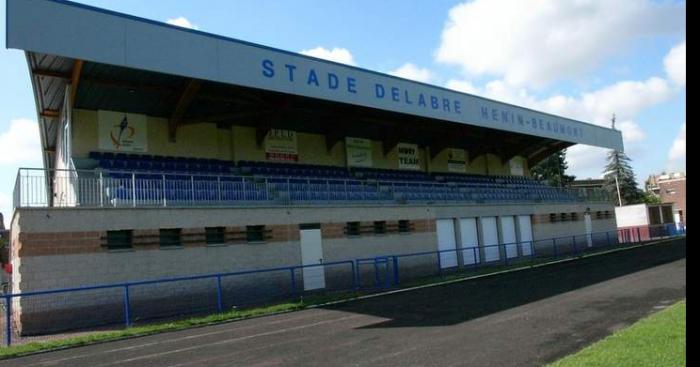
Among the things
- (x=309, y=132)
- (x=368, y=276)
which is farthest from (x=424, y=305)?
(x=309, y=132)

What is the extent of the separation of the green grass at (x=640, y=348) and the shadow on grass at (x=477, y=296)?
13.3 ft

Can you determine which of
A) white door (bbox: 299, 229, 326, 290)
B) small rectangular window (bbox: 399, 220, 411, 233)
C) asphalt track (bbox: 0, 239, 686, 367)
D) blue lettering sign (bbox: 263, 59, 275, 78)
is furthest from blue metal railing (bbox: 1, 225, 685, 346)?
blue lettering sign (bbox: 263, 59, 275, 78)

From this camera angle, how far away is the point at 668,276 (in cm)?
1738

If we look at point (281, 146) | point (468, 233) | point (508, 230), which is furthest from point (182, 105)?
point (508, 230)

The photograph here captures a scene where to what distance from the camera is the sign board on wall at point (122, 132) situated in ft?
74.7

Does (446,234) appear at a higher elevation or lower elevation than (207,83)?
lower

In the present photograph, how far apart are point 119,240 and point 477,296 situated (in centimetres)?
1118

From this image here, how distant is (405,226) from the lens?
2708cm

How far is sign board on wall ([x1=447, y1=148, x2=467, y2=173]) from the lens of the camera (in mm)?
39000

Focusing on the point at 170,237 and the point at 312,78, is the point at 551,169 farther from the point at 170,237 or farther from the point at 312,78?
the point at 170,237

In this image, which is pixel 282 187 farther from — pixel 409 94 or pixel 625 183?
pixel 625 183

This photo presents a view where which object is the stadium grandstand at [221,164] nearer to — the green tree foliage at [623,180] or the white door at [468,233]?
the white door at [468,233]

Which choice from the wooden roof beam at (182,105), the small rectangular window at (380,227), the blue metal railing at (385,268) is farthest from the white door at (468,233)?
the wooden roof beam at (182,105)

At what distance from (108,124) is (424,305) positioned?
1560cm
